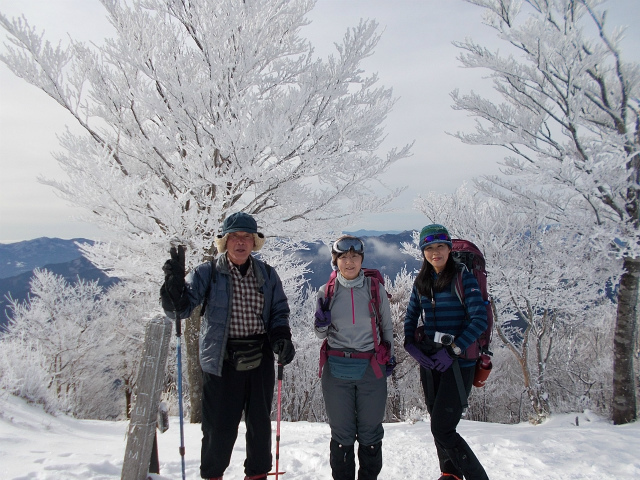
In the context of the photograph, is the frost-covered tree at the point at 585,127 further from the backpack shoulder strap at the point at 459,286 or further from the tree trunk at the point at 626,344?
the backpack shoulder strap at the point at 459,286

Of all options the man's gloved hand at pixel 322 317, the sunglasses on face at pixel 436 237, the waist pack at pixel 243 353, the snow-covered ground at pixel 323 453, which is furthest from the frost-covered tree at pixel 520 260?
the waist pack at pixel 243 353

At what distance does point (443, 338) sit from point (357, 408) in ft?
2.84

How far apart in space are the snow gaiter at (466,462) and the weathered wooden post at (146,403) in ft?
7.04

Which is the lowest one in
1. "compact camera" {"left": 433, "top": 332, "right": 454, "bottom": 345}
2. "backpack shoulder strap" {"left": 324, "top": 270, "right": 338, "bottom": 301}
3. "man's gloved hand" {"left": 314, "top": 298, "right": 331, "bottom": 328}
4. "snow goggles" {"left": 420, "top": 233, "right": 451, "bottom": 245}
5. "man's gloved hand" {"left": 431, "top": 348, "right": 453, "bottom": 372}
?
"man's gloved hand" {"left": 431, "top": 348, "right": 453, "bottom": 372}

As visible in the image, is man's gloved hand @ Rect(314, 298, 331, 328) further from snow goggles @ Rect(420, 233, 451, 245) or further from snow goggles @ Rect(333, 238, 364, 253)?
snow goggles @ Rect(420, 233, 451, 245)

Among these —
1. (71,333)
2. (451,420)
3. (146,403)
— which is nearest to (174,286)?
(146,403)

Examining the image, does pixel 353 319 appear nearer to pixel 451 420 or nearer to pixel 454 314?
pixel 454 314

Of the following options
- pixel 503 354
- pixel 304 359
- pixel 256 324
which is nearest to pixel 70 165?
pixel 256 324

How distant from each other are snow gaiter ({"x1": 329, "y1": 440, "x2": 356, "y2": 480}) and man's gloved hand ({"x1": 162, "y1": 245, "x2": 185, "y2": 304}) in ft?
5.45

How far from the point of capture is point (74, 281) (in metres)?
21.1

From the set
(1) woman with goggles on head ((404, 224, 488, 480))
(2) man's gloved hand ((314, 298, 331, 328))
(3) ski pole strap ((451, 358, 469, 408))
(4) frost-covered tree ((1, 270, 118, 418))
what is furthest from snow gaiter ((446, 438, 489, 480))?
(4) frost-covered tree ((1, 270, 118, 418))

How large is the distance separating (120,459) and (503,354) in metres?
29.5

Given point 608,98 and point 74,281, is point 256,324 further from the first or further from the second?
point 74,281

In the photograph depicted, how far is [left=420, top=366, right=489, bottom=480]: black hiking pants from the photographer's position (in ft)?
8.27
